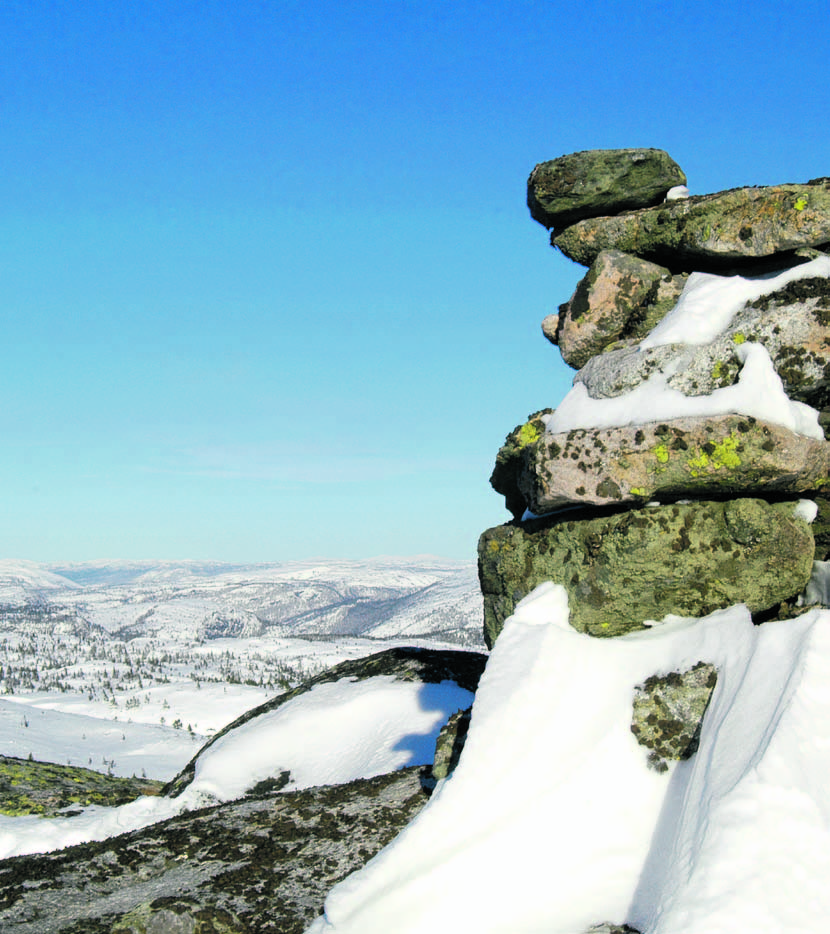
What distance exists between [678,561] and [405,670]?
1265 cm

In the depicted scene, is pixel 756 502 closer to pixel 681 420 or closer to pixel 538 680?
pixel 681 420

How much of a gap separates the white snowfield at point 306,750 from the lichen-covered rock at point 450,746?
14.4 ft

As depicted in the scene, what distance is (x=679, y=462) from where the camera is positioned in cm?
1488

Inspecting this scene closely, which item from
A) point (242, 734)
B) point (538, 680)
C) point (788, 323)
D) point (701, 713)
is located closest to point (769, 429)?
point (788, 323)

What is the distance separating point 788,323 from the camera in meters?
15.7

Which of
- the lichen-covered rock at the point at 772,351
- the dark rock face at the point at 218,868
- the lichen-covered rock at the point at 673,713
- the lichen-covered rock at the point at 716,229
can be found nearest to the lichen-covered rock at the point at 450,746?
the dark rock face at the point at 218,868

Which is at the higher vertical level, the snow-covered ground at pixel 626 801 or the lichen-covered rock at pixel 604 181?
the lichen-covered rock at pixel 604 181

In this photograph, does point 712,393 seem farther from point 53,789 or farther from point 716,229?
point 53,789

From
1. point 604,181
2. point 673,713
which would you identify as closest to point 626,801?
point 673,713

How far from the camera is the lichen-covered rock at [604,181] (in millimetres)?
19469

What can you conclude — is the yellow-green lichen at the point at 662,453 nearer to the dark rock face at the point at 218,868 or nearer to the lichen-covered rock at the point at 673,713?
the lichen-covered rock at the point at 673,713

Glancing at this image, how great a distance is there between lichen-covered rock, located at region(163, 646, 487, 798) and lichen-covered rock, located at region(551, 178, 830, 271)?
13.8 meters

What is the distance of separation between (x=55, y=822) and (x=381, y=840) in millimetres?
9866

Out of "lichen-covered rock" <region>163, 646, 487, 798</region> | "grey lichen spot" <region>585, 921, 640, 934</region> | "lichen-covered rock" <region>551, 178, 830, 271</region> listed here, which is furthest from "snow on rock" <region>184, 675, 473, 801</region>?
"lichen-covered rock" <region>551, 178, 830, 271</region>
